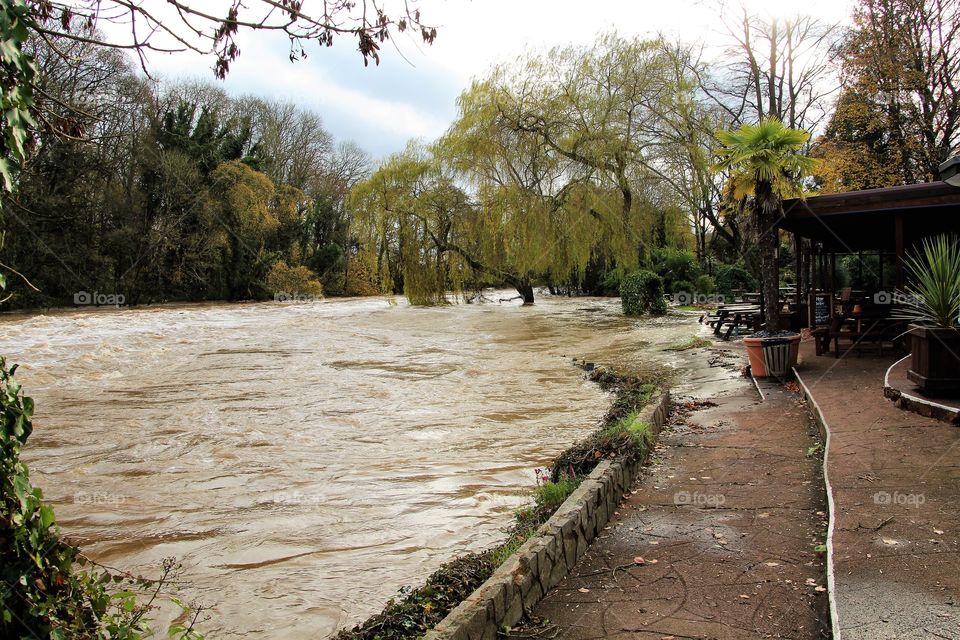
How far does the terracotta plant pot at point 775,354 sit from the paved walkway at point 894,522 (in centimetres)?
279

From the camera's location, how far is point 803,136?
10383mm

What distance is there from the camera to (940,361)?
259 inches

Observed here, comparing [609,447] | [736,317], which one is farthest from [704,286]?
[609,447]

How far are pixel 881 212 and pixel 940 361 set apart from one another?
5.31 m

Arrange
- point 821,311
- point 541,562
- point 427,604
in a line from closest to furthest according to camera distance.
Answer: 1. point 427,604
2. point 541,562
3. point 821,311

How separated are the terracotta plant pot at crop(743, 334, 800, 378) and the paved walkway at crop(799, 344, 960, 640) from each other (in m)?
2.79

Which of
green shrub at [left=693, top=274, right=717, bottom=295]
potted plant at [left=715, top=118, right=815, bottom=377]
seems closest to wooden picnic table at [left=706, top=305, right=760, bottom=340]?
potted plant at [left=715, top=118, right=815, bottom=377]

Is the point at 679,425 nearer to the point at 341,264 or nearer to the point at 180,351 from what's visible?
the point at 180,351

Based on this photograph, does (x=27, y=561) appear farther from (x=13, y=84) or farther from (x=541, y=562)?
(x=541, y=562)

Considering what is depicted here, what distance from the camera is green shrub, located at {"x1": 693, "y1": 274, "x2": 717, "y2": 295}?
98.8 feet

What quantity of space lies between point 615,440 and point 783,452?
1726mm

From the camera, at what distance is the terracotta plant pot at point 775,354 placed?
986 cm

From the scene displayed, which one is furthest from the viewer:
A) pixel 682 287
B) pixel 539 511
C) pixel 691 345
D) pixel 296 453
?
pixel 682 287

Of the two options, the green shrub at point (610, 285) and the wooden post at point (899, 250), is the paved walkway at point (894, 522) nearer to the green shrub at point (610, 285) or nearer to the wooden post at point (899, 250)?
the wooden post at point (899, 250)
